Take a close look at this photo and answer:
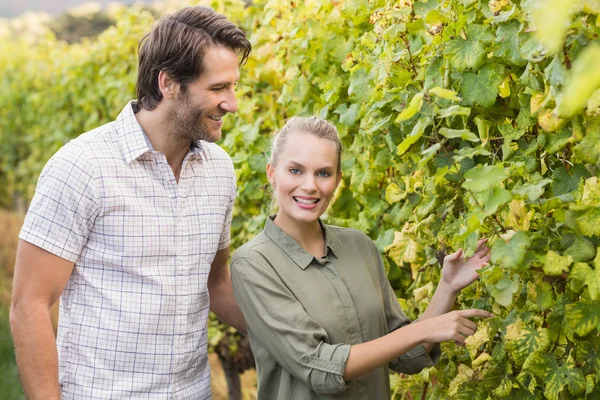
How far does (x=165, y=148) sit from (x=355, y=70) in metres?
0.64

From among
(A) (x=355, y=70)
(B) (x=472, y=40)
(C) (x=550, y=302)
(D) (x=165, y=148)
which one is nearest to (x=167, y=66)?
(D) (x=165, y=148)

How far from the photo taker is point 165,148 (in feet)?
7.72

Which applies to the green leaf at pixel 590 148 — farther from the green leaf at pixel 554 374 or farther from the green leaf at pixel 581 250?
the green leaf at pixel 554 374

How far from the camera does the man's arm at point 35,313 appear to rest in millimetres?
2109

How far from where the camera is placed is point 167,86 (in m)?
2.35

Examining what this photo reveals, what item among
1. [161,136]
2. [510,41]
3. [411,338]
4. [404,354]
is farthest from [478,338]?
[161,136]

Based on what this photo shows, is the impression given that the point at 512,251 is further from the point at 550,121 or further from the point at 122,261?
the point at 122,261

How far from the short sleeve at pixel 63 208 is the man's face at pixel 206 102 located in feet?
1.04

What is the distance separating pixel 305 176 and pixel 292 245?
0.67 feet

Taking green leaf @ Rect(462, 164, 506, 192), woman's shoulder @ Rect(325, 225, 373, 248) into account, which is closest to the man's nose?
woman's shoulder @ Rect(325, 225, 373, 248)

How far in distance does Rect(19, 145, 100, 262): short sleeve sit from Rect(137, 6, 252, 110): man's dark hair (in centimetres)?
38

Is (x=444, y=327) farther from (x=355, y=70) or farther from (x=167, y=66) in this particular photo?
(x=167, y=66)

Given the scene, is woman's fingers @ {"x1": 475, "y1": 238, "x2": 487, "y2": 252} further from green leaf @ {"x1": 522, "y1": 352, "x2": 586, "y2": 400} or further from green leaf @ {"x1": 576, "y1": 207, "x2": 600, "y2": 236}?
green leaf @ {"x1": 576, "y1": 207, "x2": 600, "y2": 236}

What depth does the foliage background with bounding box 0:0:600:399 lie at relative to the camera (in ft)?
4.67
